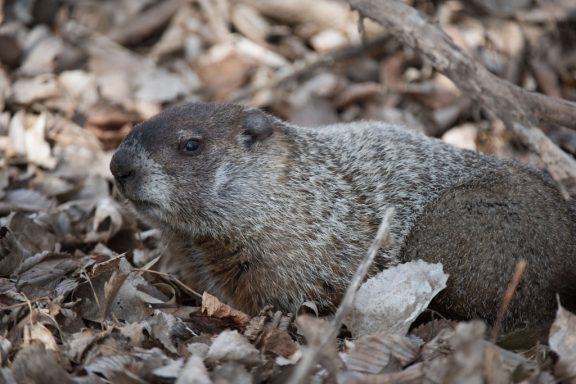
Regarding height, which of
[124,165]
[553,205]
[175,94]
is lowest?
[175,94]

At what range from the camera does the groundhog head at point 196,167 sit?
14.7 feet

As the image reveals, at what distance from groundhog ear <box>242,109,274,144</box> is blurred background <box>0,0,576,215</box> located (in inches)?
89.3

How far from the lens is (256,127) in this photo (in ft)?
16.1

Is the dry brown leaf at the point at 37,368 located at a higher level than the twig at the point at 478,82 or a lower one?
lower

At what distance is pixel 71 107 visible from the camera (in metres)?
6.95

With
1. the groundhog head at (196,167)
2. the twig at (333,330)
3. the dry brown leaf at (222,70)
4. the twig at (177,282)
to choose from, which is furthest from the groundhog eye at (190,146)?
the dry brown leaf at (222,70)

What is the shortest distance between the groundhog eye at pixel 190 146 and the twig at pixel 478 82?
5.43ft

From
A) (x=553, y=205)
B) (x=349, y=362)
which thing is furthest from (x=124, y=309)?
(x=553, y=205)

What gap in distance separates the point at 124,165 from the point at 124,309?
0.81 metres

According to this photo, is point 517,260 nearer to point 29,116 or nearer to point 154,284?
point 154,284

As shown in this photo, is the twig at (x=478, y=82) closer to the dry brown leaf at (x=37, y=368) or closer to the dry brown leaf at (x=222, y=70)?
the dry brown leaf at (x=222, y=70)

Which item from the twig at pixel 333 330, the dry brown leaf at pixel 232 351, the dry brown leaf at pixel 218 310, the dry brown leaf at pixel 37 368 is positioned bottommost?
the dry brown leaf at pixel 218 310

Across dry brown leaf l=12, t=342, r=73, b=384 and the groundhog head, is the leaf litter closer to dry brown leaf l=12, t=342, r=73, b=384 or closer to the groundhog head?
dry brown leaf l=12, t=342, r=73, b=384

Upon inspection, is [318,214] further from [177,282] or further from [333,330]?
[333,330]
